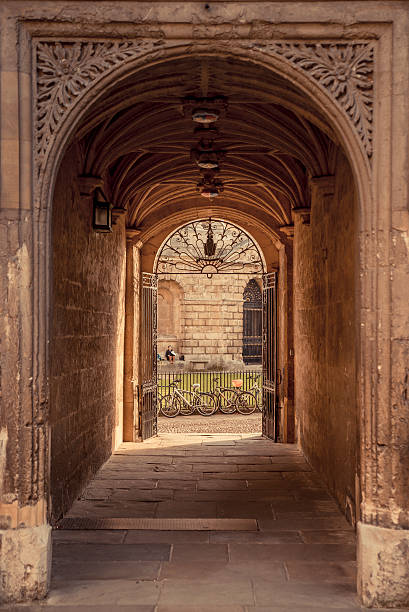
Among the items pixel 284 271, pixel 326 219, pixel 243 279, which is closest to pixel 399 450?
pixel 326 219

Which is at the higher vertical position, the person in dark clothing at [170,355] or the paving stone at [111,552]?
the person in dark clothing at [170,355]

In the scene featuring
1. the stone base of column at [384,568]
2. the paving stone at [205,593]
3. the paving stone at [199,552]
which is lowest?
the paving stone at [199,552]

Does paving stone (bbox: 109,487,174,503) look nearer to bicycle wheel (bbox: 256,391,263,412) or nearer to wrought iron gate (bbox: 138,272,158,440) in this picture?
wrought iron gate (bbox: 138,272,158,440)

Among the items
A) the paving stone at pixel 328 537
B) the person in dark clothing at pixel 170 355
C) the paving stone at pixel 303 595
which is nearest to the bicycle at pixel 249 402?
the person in dark clothing at pixel 170 355

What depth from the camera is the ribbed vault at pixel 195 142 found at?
5586 millimetres

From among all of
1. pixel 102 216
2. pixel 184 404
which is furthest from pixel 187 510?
pixel 184 404

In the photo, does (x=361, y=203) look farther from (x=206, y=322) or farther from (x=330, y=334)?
(x=206, y=322)

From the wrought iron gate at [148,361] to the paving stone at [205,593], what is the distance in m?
7.37

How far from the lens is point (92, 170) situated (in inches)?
292

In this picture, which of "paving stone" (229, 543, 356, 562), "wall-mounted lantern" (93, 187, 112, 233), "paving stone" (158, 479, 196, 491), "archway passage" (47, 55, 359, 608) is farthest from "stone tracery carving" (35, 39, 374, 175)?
"paving stone" (158, 479, 196, 491)

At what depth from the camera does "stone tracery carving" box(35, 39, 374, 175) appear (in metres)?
4.49

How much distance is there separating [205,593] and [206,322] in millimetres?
22627

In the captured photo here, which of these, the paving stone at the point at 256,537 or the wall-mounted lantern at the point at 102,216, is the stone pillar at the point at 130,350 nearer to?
the wall-mounted lantern at the point at 102,216

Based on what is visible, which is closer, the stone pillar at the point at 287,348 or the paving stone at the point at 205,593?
the paving stone at the point at 205,593
